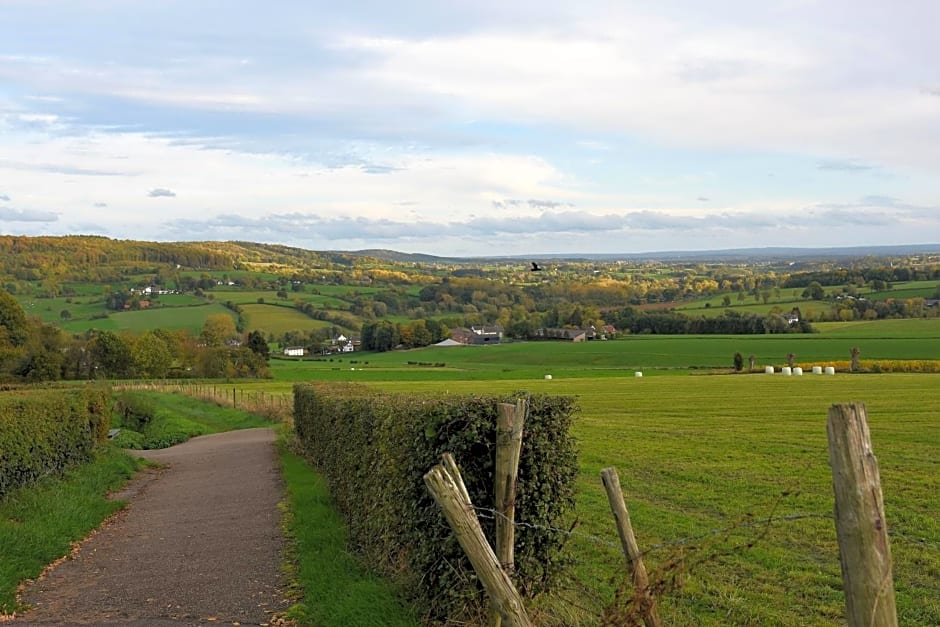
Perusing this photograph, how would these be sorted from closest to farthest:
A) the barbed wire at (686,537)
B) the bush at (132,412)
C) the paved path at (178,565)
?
the barbed wire at (686,537) → the paved path at (178,565) → the bush at (132,412)

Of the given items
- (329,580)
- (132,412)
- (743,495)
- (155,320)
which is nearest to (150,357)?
(155,320)

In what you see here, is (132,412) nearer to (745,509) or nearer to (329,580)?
(745,509)

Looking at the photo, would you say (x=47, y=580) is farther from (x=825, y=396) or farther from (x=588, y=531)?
(x=825, y=396)

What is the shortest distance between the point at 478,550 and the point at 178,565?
7917 millimetres

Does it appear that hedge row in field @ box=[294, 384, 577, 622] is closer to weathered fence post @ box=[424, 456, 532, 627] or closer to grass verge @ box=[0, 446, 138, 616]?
weathered fence post @ box=[424, 456, 532, 627]

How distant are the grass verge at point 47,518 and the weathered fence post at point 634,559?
23.2 ft

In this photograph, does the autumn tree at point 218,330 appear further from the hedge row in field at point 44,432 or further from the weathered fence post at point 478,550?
the weathered fence post at point 478,550

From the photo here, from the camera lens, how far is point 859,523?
325 centimetres

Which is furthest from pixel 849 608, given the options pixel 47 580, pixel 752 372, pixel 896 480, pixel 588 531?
pixel 752 372

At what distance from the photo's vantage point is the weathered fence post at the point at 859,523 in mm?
3176

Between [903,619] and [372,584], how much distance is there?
479 centimetres

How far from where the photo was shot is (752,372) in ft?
204

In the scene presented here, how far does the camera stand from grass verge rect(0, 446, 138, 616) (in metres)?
10.6

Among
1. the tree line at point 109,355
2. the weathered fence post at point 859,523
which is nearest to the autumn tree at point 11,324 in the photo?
the tree line at point 109,355
